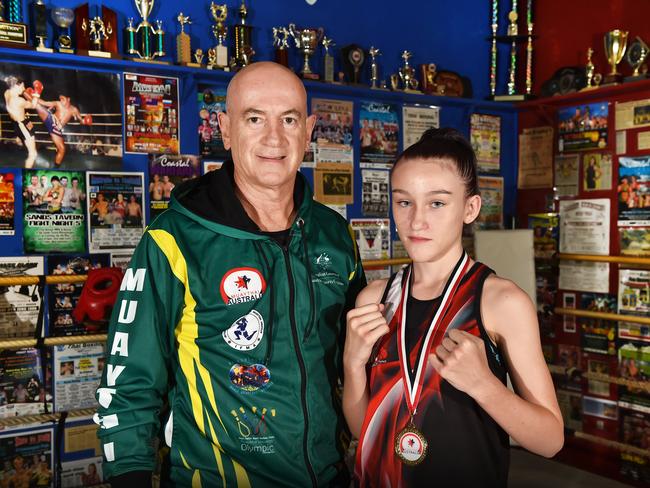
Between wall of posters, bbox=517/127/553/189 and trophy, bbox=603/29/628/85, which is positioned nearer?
trophy, bbox=603/29/628/85

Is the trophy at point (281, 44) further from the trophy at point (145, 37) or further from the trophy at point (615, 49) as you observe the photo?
the trophy at point (615, 49)

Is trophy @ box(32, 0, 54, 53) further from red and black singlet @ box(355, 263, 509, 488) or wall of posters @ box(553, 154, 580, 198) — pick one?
wall of posters @ box(553, 154, 580, 198)

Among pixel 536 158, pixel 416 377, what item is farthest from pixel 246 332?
pixel 536 158

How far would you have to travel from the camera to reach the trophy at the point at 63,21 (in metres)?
2.99

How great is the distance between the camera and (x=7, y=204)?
295cm

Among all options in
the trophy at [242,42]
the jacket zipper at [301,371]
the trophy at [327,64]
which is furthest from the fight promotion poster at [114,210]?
the jacket zipper at [301,371]

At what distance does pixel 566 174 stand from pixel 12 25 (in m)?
3.38

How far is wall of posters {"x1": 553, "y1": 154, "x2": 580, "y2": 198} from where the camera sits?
4082 mm

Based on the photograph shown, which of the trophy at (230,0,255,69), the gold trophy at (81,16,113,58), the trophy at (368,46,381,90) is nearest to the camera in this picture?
the gold trophy at (81,16,113,58)

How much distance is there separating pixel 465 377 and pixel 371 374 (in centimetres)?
32

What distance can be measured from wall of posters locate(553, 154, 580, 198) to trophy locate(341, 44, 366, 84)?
151 centimetres

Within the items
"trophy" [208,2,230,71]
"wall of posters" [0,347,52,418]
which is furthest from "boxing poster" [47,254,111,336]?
"trophy" [208,2,230,71]

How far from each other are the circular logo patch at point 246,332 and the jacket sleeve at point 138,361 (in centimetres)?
15

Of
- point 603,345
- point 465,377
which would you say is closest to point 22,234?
point 465,377
